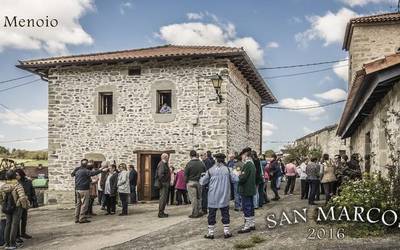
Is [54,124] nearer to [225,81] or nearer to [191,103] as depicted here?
[191,103]

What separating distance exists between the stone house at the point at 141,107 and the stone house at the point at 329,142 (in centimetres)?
840

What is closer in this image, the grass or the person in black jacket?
the grass

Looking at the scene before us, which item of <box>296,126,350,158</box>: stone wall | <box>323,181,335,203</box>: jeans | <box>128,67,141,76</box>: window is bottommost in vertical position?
<box>323,181,335,203</box>: jeans

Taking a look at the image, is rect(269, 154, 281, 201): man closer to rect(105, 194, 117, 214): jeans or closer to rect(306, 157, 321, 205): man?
rect(306, 157, 321, 205): man

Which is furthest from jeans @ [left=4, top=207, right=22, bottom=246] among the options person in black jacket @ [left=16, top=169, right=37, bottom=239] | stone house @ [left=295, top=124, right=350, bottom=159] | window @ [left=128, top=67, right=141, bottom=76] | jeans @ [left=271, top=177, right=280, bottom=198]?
stone house @ [left=295, top=124, right=350, bottom=159]

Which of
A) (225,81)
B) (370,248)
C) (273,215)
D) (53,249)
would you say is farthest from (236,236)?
(225,81)

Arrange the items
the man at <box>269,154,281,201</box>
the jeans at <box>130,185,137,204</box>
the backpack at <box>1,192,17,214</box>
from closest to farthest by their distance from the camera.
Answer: the backpack at <box>1,192,17,214</box> < the man at <box>269,154,281,201</box> < the jeans at <box>130,185,137,204</box>

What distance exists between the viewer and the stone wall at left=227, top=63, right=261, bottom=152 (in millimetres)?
17219

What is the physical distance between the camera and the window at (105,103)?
17969 mm

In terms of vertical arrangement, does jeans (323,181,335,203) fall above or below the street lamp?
below

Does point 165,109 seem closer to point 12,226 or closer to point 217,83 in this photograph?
point 217,83

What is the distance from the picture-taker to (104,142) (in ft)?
58.3

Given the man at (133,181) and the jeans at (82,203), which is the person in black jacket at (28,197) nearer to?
the jeans at (82,203)

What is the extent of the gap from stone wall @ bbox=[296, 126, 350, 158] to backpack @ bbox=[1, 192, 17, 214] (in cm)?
1802
